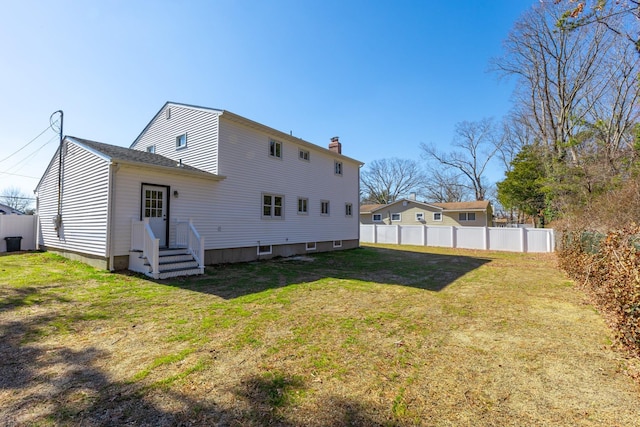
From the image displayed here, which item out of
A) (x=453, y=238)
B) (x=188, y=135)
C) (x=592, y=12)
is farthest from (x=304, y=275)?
(x=453, y=238)

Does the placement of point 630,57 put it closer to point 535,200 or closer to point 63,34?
Result: point 535,200

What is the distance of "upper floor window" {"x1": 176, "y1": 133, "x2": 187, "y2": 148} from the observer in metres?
12.1

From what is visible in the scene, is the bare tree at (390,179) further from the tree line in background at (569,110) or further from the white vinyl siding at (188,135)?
the white vinyl siding at (188,135)

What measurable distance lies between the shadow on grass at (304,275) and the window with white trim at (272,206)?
2.01 meters

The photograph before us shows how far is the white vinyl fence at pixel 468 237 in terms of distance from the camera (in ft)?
52.7

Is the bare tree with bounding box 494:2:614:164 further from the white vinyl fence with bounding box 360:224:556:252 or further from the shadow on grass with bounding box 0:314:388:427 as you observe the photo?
the shadow on grass with bounding box 0:314:388:427

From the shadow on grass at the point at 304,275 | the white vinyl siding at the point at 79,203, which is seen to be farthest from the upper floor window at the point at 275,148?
the white vinyl siding at the point at 79,203

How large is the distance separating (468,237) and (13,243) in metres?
23.4

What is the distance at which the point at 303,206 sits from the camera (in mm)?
14406

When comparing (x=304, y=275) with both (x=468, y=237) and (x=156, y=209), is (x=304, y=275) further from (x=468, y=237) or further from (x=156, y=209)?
(x=468, y=237)

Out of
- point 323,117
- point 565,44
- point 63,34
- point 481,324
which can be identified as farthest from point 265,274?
point 565,44

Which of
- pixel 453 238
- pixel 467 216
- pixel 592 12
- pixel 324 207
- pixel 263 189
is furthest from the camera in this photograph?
pixel 467 216

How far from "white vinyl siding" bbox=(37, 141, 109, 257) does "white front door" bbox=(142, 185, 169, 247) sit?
1014mm

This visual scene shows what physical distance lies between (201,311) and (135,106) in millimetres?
11537
